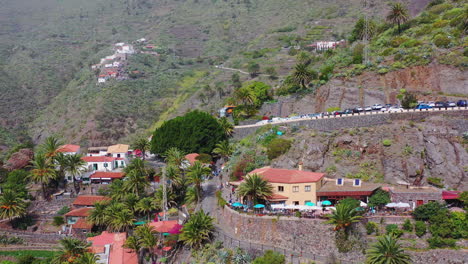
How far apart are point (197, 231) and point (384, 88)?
33.7 m

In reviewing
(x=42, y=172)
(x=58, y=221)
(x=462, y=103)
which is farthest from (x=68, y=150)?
(x=462, y=103)

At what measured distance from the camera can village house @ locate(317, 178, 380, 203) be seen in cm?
4503

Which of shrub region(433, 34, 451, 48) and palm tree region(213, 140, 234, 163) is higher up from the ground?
shrub region(433, 34, 451, 48)

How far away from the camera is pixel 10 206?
61469 millimetres

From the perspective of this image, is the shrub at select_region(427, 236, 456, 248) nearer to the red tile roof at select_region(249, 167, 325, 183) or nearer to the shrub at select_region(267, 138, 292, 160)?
the red tile roof at select_region(249, 167, 325, 183)

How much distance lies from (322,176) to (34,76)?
12458 cm

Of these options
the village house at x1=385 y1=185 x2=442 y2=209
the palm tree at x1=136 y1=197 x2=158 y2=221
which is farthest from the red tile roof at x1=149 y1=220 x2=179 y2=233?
the village house at x1=385 y1=185 x2=442 y2=209

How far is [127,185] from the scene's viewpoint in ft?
197

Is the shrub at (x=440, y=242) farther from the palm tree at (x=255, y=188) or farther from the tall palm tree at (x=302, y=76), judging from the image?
the tall palm tree at (x=302, y=76)

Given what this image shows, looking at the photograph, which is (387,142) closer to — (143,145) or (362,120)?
(362,120)

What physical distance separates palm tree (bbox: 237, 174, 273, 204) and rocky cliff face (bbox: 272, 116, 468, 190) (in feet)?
25.4

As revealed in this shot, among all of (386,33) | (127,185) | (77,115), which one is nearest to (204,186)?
(127,185)

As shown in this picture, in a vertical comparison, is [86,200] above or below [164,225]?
below

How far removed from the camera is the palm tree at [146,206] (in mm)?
56416
